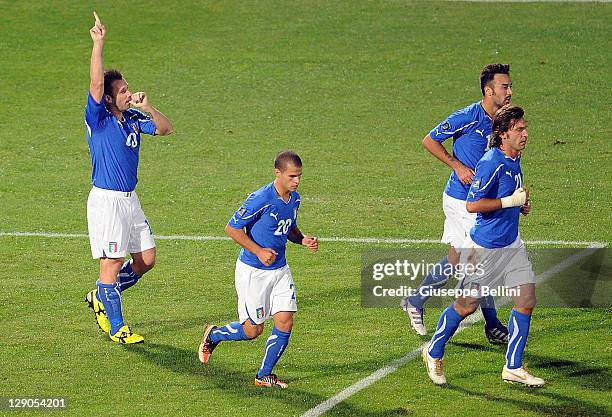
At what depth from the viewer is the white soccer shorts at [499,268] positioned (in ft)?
37.3

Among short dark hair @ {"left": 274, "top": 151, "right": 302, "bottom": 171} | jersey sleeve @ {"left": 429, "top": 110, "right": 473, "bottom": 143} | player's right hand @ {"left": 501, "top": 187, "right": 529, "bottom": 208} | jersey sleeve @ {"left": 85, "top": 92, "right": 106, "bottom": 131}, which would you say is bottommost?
player's right hand @ {"left": 501, "top": 187, "right": 529, "bottom": 208}

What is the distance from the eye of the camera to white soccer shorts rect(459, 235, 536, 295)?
1138 cm

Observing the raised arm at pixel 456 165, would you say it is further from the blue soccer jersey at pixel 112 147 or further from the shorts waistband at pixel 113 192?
the shorts waistband at pixel 113 192

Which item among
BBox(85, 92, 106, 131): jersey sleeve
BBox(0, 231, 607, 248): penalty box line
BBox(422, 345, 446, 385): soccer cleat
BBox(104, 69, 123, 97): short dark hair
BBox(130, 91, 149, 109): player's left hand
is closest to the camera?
BBox(422, 345, 446, 385): soccer cleat

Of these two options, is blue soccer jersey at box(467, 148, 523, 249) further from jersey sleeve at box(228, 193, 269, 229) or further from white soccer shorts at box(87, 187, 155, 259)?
white soccer shorts at box(87, 187, 155, 259)

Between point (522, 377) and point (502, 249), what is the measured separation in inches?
A: 43.2

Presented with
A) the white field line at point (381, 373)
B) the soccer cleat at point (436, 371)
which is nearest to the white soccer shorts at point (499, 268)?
the soccer cleat at point (436, 371)

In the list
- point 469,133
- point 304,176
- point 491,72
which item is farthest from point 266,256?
point 304,176

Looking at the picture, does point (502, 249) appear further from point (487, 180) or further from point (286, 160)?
point (286, 160)

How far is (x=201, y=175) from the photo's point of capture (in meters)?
20.7

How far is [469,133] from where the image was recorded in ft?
42.9

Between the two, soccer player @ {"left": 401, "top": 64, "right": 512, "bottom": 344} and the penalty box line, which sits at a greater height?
soccer player @ {"left": 401, "top": 64, "right": 512, "bottom": 344}

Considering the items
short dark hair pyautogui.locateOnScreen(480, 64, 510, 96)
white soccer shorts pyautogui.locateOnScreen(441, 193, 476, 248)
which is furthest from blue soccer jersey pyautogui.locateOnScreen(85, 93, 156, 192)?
short dark hair pyautogui.locateOnScreen(480, 64, 510, 96)

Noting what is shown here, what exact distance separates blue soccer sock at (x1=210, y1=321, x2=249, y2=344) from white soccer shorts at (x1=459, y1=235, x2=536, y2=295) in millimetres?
1981
